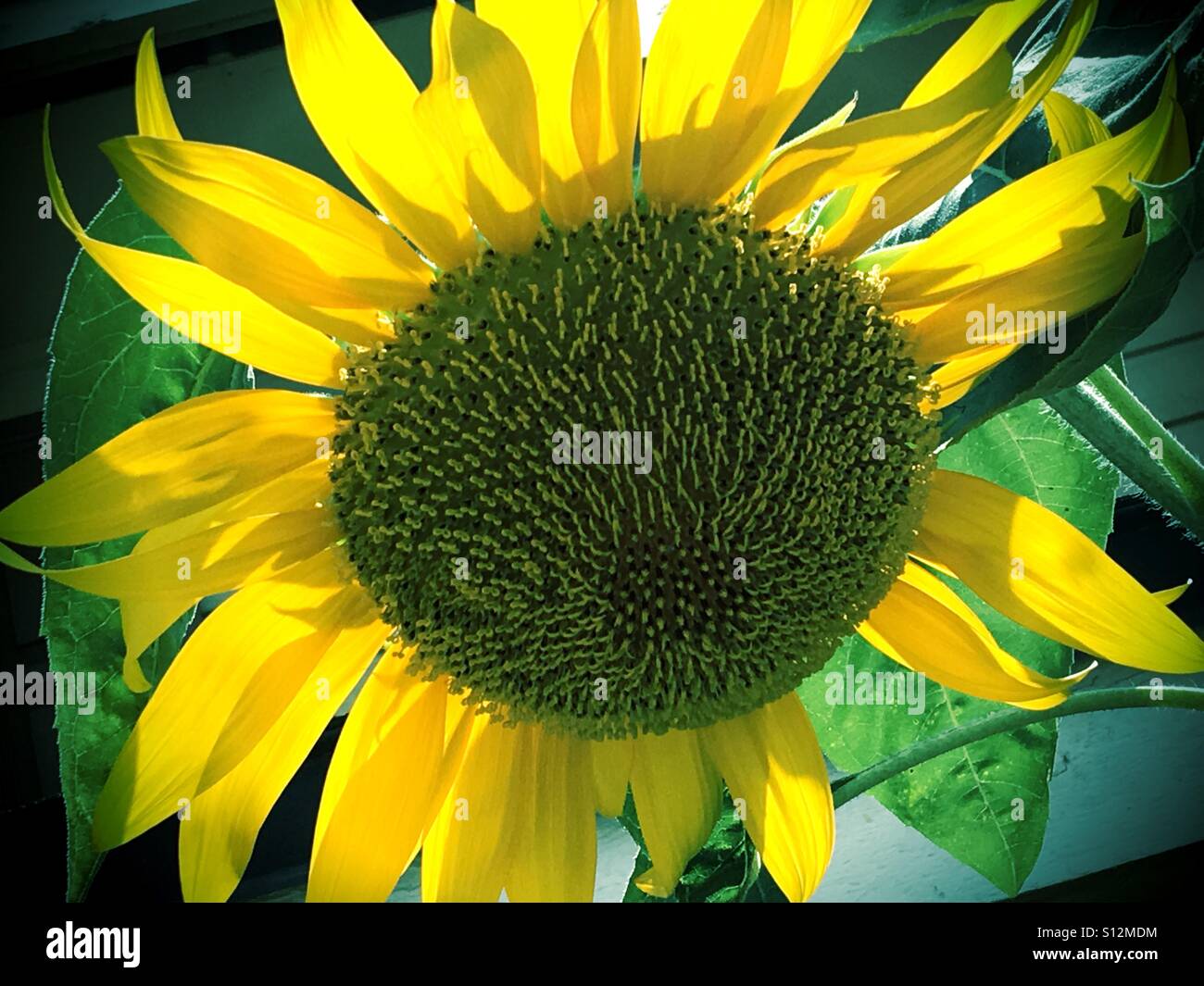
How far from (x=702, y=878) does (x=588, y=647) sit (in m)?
0.22

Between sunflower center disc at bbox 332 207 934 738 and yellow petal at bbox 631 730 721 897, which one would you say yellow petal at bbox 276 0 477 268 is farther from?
yellow petal at bbox 631 730 721 897

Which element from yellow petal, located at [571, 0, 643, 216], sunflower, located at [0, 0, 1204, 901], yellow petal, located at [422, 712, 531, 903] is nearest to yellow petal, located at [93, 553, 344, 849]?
sunflower, located at [0, 0, 1204, 901]

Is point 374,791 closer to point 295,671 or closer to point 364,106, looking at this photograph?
point 295,671

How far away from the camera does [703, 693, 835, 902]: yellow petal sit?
0.59 m

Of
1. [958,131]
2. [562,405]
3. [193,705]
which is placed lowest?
[193,705]

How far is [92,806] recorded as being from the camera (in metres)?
0.55

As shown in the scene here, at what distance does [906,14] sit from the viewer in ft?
1.77

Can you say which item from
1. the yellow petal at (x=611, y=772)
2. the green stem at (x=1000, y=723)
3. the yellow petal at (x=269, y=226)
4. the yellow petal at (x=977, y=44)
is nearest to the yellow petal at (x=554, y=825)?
the yellow petal at (x=611, y=772)

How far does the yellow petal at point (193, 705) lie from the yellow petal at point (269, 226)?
13 cm

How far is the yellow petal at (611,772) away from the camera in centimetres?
58

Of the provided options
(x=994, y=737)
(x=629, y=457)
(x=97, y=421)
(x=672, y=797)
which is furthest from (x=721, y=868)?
(x=97, y=421)

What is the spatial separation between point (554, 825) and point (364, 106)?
0.35 meters

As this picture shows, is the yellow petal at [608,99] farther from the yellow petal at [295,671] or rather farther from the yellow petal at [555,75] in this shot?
the yellow petal at [295,671]
